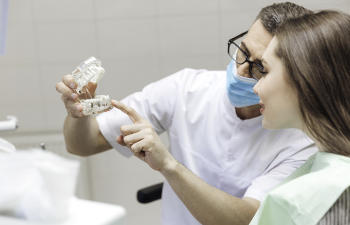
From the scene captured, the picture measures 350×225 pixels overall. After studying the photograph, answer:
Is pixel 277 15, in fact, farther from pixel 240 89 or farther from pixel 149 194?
pixel 149 194

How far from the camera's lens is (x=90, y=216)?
1.39 ft

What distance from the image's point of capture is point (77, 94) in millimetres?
1131

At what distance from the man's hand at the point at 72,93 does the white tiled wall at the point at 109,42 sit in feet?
2.63

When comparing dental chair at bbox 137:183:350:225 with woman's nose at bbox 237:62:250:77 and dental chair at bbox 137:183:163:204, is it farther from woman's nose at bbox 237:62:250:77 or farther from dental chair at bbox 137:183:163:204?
dental chair at bbox 137:183:163:204

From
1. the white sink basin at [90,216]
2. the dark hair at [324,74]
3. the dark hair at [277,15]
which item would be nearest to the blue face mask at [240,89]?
the dark hair at [277,15]

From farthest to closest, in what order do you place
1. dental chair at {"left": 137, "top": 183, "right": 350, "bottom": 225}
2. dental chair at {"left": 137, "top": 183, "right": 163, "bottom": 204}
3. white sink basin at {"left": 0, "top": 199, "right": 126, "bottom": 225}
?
dental chair at {"left": 137, "top": 183, "right": 163, "bottom": 204}
dental chair at {"left": 137, "top": 183, "right": 350, "bottom": 225}
white sink basin at {"left": 0, "top": 199, "right": 126, "bottom": 225}

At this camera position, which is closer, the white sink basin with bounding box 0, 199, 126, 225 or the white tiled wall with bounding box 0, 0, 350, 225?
the white sink basin with bounding box 0, 199, 126, 225

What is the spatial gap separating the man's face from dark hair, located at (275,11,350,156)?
22 centimetres

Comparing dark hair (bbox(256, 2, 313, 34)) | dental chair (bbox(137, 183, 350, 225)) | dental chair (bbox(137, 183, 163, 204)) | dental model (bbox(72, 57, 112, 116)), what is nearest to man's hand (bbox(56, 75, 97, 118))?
dental model (bbox(72, 57, 112, 116))

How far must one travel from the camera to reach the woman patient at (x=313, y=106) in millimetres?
753

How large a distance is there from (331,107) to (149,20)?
124 centimetres

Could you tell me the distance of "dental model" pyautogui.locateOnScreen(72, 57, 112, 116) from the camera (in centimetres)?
109

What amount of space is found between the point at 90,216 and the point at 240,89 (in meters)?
0.78

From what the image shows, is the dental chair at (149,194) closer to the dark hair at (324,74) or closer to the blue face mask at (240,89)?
the blue face mask at (240,89)
